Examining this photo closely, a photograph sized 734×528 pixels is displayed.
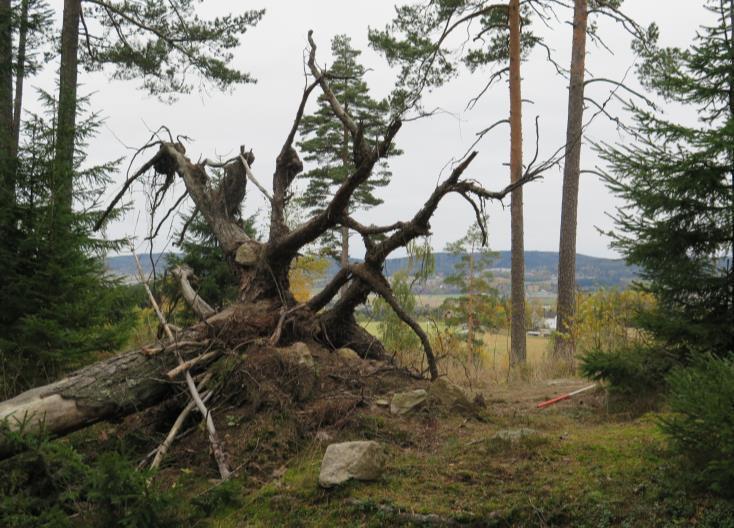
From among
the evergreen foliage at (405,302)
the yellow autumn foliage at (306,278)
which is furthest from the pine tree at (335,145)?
the evergreen foliage at (405,302)

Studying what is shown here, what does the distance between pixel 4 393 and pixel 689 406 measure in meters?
6.99

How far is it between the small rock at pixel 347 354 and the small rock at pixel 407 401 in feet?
2.97

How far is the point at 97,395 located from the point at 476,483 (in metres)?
3.33

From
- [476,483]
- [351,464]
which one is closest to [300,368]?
[351,464]

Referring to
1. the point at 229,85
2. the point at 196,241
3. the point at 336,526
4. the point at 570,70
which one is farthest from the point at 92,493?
the point at 570,70

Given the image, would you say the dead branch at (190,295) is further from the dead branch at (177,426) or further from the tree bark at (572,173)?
the tree bark at (572,173)

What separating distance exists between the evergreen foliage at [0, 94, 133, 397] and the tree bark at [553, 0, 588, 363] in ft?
32.3

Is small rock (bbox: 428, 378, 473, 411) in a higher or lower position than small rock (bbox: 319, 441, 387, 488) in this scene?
higher

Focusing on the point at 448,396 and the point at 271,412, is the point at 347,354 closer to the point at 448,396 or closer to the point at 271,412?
the point at 448,396

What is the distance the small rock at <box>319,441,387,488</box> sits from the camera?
4539mm

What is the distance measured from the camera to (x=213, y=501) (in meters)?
4.59

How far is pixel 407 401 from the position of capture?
20.1ft

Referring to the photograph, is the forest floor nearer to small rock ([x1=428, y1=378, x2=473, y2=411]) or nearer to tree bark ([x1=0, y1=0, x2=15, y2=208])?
small rock ([x1=428, y1=378, x2=473, y2=411])

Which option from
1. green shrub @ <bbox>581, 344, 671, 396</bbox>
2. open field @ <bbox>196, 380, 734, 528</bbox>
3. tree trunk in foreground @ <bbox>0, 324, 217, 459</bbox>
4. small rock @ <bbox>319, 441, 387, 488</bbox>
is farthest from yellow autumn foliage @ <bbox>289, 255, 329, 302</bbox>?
small rock @ <bbox>319, 441, 387, 488</bbox>
